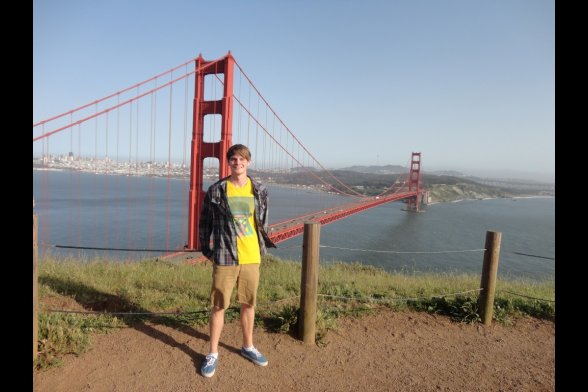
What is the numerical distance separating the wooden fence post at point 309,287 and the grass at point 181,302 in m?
0.13

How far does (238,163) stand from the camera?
7.81 feet

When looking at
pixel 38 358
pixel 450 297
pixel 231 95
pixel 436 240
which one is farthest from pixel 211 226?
pixel 436 240

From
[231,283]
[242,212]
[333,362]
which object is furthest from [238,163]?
[333,362]

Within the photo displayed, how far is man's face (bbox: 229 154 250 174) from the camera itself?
2.37 meters

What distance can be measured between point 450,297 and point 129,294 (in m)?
3.54

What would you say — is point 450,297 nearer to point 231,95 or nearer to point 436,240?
point 231,95

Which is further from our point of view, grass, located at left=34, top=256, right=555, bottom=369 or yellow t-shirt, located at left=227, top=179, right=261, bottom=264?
grass, located at left=34, top=256, right=555, bottom=369

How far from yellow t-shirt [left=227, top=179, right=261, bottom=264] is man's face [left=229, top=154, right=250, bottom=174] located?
12 centimetres

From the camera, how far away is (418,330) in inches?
130

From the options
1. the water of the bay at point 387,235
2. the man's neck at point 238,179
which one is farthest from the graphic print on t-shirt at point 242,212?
the water of the bay at point 387,235

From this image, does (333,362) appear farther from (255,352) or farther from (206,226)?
(206,226)

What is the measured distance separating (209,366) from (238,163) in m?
1.47

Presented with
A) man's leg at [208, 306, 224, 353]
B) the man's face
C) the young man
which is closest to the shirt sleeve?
the young man

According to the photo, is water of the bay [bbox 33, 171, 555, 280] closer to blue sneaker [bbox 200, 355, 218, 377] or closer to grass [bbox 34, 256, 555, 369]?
grass [bbox 34, 256, 555, 369]
